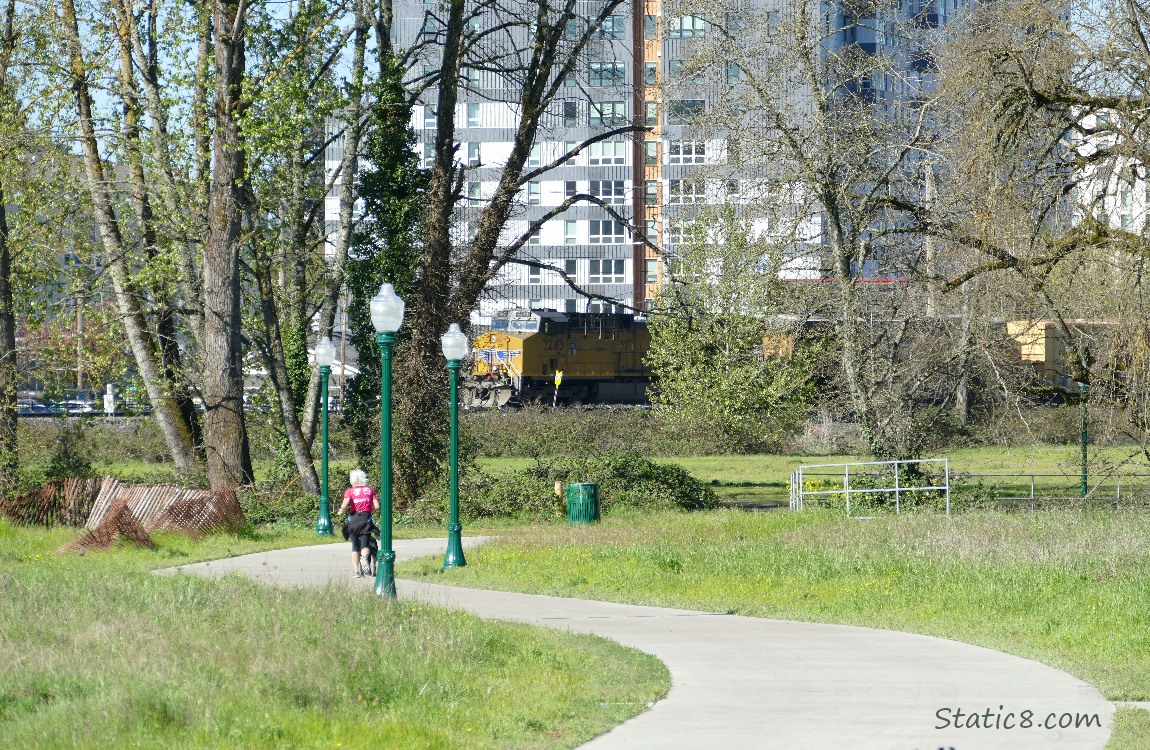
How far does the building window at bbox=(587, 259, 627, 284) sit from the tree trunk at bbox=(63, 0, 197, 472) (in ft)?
157

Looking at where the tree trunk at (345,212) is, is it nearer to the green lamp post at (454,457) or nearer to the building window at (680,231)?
the green lamp post at (454,457)

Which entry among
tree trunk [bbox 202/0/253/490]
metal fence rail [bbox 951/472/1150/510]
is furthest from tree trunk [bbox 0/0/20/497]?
metal fence rail [bbox 951/472/1150/510]

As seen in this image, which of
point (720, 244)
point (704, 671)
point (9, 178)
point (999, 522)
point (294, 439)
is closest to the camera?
point (704, 671)

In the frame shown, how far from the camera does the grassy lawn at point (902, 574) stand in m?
13.1

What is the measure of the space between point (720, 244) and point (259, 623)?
43492mm

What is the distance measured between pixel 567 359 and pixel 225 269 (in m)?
39.4

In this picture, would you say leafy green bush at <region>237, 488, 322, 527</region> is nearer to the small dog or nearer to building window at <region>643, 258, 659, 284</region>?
the small dog

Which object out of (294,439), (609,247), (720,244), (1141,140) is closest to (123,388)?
(294,439)

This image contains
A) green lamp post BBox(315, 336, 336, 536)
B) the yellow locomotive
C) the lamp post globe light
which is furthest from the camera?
the yellow locomotive

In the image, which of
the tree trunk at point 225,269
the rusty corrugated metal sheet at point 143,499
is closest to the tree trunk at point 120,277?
the tree trunk at point 225,269

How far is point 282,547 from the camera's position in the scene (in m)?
23.3

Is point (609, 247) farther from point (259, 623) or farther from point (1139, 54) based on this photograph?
point (259, 623)

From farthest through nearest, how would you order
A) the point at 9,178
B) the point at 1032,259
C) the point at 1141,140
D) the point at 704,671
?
the point at 9,178
the point at 1032,259
the point at 1141,140
the point at 704,671

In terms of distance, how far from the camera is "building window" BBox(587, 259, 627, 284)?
80312 mm
